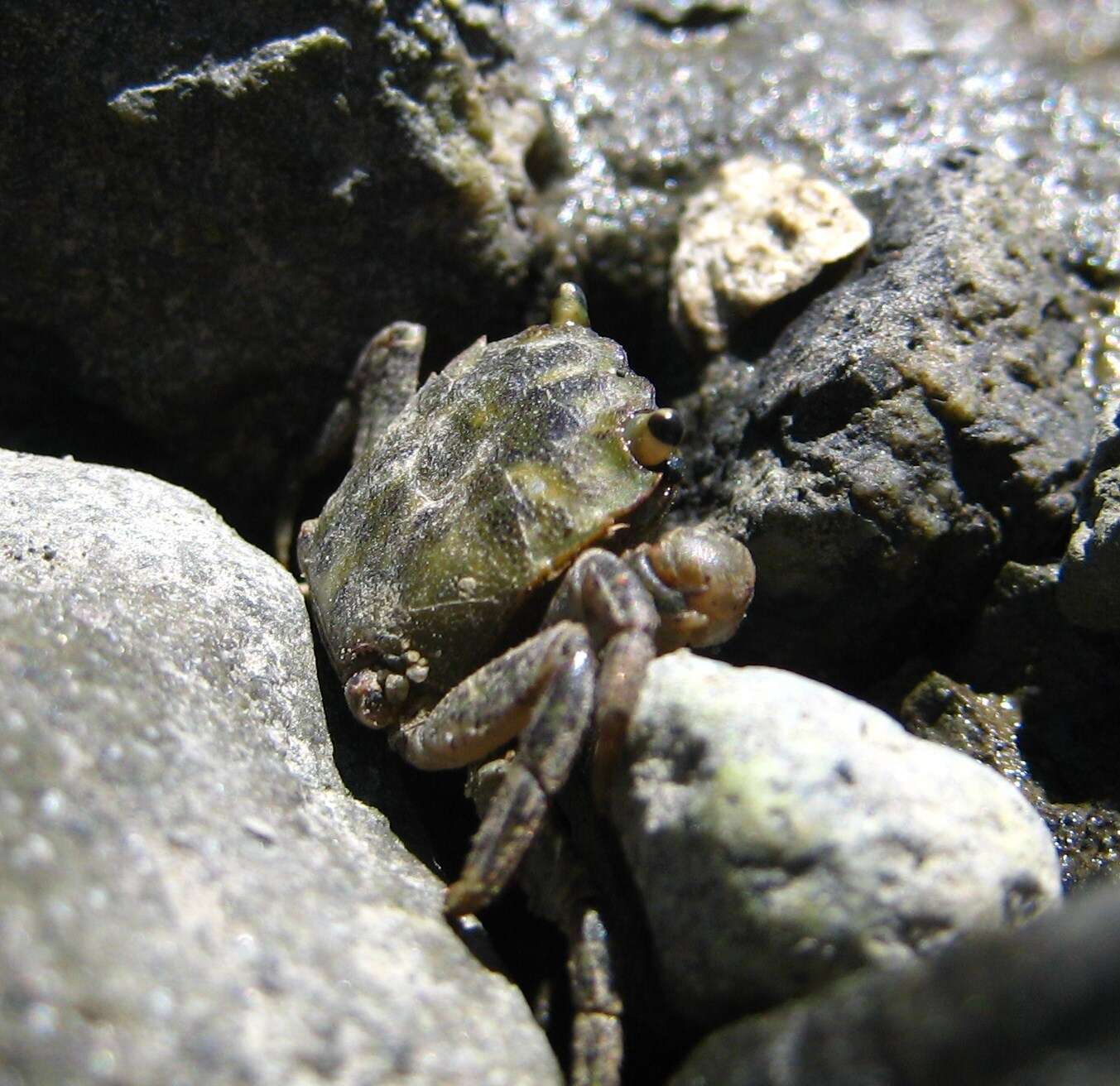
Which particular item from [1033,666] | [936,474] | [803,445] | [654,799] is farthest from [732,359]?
[654,799]

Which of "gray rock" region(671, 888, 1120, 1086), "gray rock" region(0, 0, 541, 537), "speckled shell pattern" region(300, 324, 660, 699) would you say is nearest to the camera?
"gray rock" region(671, 888, 1120, 1086)

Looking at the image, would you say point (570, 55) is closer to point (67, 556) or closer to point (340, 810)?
point (67, 556)

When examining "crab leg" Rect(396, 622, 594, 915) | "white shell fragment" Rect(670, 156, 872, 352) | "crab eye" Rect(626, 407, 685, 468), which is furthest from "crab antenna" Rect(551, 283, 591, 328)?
"crab leg" Rect(396, 622, 594, 915)

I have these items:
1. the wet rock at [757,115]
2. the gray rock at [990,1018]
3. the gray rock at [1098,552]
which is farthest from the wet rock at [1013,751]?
the wet rock at [757,115]

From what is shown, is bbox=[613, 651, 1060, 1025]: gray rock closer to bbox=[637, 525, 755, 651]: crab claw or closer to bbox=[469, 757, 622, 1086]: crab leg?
bbox=[469, 757, 622, 1086]: crab leg

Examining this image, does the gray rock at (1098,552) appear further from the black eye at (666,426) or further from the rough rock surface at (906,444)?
the black eye at (666,426)
